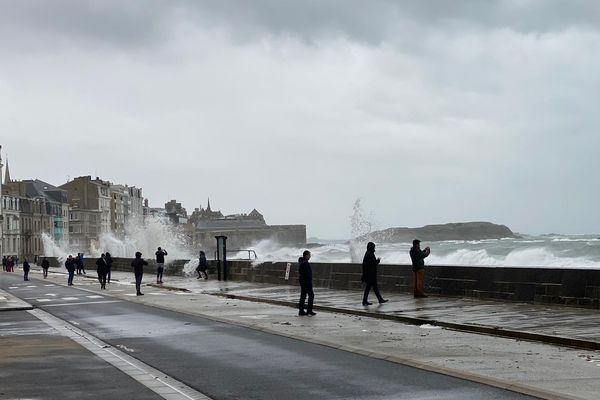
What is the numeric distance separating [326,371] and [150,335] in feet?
21.7

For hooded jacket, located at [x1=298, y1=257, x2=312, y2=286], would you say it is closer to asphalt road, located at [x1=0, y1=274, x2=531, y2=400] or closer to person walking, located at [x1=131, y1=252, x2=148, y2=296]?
asphalt road, located at [x1=0, y1=274, x2=531, y2=400]

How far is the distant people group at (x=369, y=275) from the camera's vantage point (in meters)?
21.6

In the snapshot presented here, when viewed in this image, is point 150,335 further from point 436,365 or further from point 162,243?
point 162,243

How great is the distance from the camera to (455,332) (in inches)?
662

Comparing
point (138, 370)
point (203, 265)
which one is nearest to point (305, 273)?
point (138, 370)

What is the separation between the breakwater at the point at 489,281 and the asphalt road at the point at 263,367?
23.7ft

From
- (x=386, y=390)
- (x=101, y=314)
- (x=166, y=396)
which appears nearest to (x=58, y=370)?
(x=166, y=396)

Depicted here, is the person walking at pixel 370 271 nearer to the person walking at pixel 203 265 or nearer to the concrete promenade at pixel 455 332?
the concrete promenade at pixel 455 332

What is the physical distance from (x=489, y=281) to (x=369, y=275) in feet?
10.0

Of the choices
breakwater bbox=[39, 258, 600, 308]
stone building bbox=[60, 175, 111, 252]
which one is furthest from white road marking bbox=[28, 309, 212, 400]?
stone building bbox=[60, 175, 111, 252]

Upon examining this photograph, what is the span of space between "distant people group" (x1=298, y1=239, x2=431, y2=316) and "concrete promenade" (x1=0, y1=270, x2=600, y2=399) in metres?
0.42

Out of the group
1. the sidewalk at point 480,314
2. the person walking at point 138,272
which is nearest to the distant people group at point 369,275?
the sidewalk at point 480,314

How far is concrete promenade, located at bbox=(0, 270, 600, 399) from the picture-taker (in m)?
11.1

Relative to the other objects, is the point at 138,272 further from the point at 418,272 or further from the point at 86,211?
the point at 86,211
